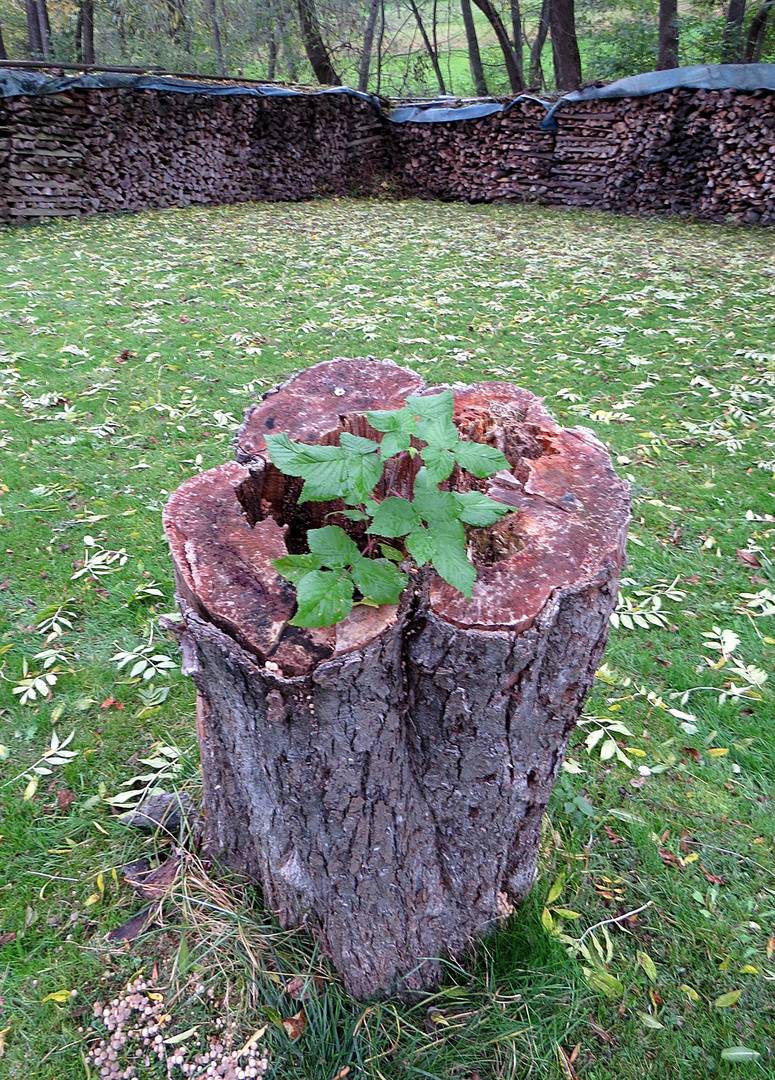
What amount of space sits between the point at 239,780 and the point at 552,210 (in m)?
12.1

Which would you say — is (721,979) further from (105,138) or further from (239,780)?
(105,138)

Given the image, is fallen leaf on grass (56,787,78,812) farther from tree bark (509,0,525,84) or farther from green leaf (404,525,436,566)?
tree bark (509,0,525,84)

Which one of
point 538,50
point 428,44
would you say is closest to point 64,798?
point 538,50

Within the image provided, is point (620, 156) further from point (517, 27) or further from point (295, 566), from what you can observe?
point (295, 566)

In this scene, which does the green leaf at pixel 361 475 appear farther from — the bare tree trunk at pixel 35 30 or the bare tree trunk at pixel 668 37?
the bare tree trunk at pixel 35 30

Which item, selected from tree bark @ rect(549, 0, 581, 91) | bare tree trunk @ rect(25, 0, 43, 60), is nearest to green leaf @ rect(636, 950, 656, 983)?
tree bark @ rect(549, 0, 581, 91)

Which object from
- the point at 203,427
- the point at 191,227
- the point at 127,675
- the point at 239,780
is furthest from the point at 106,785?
the point at 191,227

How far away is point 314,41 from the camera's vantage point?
52.6ft

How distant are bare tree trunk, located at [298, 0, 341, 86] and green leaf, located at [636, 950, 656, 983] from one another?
1871cm

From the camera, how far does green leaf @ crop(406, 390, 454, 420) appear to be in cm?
142

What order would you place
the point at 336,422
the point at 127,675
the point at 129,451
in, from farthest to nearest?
the point at 129,451 < the point at 127,675 < the point at 336,422

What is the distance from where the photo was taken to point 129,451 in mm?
3926

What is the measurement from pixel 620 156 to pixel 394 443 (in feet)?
37.8

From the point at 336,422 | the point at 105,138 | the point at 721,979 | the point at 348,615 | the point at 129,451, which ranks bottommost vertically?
the point at 721,979
